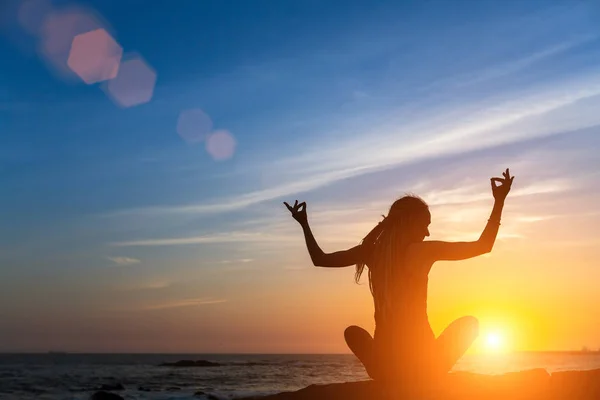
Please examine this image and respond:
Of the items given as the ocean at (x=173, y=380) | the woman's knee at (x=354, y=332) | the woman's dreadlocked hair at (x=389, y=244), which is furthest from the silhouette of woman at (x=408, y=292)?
the ocean at (x=173, y=380)

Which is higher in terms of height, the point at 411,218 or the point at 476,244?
the point at 411,218

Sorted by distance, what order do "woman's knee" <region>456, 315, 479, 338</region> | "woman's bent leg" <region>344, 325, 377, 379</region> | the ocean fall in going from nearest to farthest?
"woman's knee" <region>456, 315, 479, 338</region> → "woman's bent leg" <region>344, 325, 377, 379</region> → the ocean

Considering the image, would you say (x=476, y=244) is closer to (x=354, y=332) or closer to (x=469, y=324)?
(x=469, y=324)

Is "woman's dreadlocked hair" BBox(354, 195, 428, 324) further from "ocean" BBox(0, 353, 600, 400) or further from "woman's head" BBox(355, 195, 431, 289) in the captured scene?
"ocean" BBox(0, 353, 600, 400)

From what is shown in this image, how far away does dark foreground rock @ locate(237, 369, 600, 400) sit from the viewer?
215 inches

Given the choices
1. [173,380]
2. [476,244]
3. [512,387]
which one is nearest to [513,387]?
[512,387]

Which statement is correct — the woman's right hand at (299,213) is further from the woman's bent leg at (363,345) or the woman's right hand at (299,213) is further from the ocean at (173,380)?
the ocean at (173,380)

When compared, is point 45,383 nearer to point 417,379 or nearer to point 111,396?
point 111,396

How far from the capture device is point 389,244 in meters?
5.32

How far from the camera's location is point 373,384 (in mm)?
5871

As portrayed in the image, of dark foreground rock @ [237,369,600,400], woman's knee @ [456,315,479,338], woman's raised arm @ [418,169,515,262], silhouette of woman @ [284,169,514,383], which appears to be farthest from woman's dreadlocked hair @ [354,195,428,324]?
dark foreground rock @ [237,369,600,400]

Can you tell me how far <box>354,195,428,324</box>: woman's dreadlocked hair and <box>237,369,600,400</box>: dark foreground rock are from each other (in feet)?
2.68

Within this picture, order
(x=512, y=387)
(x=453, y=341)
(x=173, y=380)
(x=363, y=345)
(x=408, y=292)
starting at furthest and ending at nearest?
(x=173, y=380) < (x=363, y=345) < (x=512, y=387) < (x=453, y=341) < (x=408, y=292)

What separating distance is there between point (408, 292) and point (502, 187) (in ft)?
3.74
